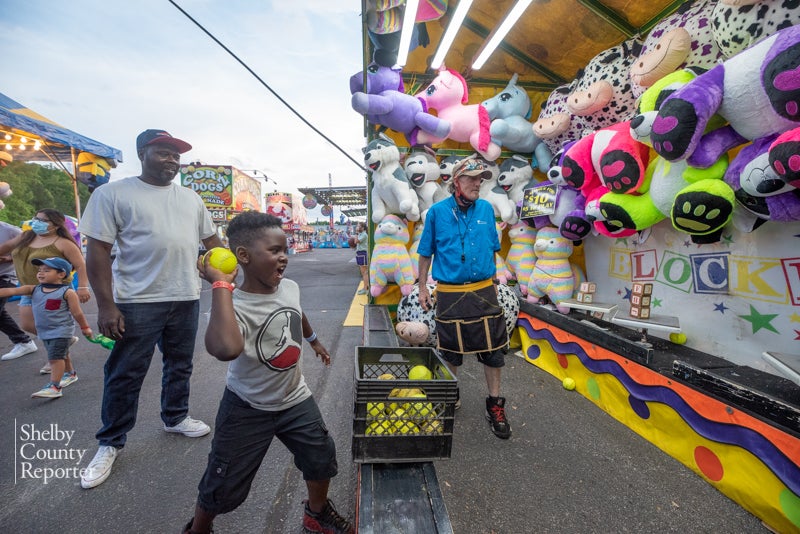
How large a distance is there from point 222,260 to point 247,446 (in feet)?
2.38

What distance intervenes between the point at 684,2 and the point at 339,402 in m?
4.16

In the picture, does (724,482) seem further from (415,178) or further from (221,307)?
(415,178)

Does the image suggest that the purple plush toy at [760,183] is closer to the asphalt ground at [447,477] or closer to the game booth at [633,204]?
the game booth at [633,204]

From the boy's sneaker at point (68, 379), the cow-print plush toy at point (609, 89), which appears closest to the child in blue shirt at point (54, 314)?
the boy's sneaker at point (68, 379)

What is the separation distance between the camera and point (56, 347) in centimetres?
282

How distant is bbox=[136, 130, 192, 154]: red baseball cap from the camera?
6.36ft

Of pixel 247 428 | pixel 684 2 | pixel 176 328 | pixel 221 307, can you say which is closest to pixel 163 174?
pixel 176 328

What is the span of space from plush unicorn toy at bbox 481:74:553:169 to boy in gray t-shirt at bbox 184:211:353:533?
11.3 feet

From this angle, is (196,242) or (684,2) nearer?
(196,242)

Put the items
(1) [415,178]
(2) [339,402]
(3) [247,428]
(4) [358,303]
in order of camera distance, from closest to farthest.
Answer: (3) [247,428] < (2) [339,402] < (1) [415,178] < (4) [358,303]

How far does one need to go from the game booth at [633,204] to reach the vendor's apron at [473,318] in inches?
20.6

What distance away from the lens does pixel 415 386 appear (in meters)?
1.37

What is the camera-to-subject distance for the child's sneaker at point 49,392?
2738 millimetres

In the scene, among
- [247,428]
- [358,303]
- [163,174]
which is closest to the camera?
[247,428]
